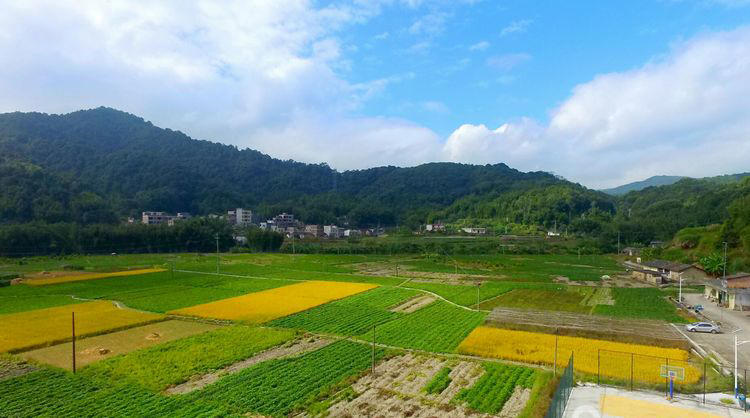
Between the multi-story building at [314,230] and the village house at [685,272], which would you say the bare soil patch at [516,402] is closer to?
the village house at [685,272]

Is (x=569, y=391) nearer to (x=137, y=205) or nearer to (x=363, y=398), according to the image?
(x=363, y=398)

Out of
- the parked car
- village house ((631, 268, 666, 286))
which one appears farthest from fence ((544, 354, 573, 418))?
village house ((631, 268, 666, 286))

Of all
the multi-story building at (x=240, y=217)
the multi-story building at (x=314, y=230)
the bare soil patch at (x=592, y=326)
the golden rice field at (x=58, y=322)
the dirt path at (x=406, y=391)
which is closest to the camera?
the dirt path at (x=406, y=391)

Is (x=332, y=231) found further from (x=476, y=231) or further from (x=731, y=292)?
(x=731, y=292)

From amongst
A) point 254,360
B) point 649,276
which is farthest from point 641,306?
point 254,360

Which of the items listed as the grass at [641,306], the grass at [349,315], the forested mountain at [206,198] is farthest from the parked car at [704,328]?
the forested mountain at [206,198]

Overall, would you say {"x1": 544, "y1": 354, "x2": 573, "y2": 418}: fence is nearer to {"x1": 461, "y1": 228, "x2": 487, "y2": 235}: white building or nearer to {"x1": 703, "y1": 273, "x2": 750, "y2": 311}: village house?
{"x1": 703, "y1": 273, "x2": 750, "y2": 311}: village house
